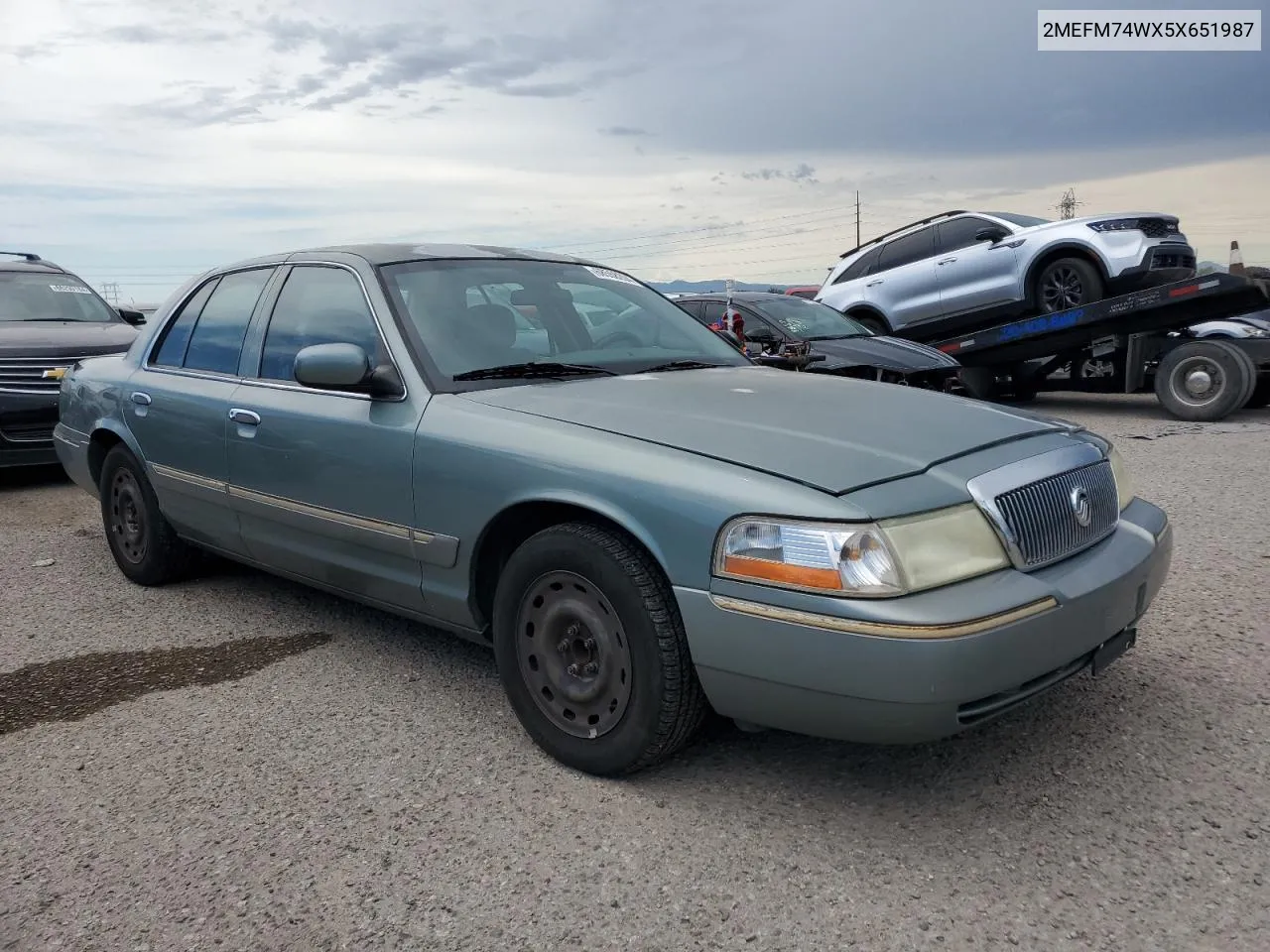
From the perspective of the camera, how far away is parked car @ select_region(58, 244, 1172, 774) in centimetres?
254

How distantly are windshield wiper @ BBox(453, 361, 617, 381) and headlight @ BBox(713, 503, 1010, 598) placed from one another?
122 centimetres

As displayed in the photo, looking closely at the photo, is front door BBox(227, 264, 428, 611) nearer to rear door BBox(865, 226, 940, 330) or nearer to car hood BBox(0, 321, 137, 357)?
car hood BBox(0, 321, 137, 357)

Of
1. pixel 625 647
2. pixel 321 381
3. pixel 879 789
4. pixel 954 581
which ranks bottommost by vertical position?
pixel 879 789

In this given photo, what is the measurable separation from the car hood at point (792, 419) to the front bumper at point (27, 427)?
590 cm

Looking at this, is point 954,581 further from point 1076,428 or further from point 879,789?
point 1076,428

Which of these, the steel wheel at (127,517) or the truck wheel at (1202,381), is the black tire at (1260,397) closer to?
the truck wheel at (1202,381)

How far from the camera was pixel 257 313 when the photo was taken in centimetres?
439

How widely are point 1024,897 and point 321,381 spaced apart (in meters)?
2.56

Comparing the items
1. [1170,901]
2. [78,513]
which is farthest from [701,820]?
[78,513]

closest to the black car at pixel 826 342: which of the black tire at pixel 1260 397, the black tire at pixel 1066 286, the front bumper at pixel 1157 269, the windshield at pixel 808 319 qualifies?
the windshield at pixel 808 319

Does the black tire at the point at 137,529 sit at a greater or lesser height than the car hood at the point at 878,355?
lesser

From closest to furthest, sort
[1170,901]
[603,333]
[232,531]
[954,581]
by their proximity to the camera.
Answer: [1170,901] < [954,581] < [603,333] < [232,531]

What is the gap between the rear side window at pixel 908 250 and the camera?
12.1 m

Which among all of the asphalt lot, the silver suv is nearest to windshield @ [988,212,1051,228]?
the silver suv
